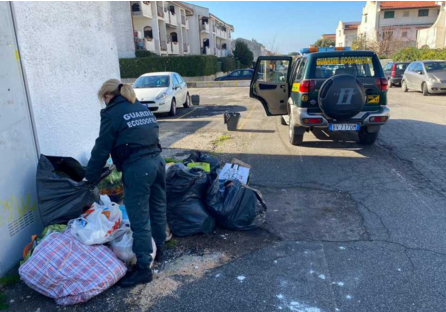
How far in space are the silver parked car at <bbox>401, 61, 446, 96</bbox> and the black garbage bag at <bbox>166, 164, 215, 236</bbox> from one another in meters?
15.7

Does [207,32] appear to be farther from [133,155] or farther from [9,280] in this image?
[9,280]

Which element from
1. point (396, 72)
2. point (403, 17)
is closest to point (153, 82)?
point (396, 72)

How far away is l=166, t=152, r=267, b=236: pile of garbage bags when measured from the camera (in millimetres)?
3844

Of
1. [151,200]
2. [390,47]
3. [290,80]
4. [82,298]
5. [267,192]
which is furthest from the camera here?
[390,47]

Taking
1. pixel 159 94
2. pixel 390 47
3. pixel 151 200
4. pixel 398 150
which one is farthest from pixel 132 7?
pixel 151 200

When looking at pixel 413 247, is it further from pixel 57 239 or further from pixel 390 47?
pixel 390 47

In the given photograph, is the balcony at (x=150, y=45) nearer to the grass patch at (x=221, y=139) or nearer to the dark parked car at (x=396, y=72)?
the dark parked car at (x=396, y=72)

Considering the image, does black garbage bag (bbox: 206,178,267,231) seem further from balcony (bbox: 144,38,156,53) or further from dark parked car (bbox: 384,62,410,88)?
balcony (bbox: 144,38,156,53)

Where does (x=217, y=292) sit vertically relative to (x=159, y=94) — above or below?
below

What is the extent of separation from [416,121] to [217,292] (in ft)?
31.7

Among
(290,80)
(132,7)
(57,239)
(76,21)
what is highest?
(132,7)

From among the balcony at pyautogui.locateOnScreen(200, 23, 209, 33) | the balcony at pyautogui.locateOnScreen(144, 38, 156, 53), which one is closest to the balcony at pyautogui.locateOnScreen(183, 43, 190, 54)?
the balcony at pyautogui.locateOnScreen(200, 23, 209, 33)

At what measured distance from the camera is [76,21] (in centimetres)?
453

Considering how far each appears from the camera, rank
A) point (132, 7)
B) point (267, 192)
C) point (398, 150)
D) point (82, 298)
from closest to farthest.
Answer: point (82, 298), point (267, 192), point (398, 150), point (132, 7)
